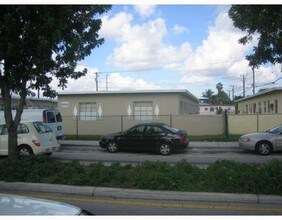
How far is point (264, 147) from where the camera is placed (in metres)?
17.2

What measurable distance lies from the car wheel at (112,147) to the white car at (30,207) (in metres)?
15.1

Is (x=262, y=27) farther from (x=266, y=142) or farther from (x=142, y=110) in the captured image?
(x=142, y=110)

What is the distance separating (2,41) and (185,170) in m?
5.23

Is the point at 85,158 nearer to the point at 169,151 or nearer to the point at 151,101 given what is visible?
the point at 169,151

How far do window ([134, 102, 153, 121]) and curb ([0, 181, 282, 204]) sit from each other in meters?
20.7

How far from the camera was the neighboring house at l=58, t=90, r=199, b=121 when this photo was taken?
29312 millimetres

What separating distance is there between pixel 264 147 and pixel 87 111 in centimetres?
1635

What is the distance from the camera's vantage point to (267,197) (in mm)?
7281

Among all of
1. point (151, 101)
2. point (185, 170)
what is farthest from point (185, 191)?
point (151, 101)

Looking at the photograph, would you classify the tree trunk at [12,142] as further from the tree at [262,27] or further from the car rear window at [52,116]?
the car rear window at [52,116]

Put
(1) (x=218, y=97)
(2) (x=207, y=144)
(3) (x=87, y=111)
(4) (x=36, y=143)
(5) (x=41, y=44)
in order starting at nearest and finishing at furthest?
(5) (x=41, y=44), (4) (x=36, y=143), (2) (x=207, y=144), (3) (x=87, y=111), (1) (x=218, y=97)

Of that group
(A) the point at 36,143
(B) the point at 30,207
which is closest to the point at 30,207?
(B) the point at 30,207

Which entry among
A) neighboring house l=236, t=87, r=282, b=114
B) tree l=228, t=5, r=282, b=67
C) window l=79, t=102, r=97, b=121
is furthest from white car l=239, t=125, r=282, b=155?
window l=79, t=102, r=97, b=121

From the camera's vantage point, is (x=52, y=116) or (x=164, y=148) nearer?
(x=164, y=148)
